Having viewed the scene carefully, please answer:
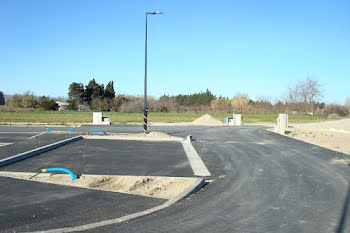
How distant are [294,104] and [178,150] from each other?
270ft

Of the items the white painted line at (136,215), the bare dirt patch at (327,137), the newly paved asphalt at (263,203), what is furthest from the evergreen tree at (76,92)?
the white painted line at (136,215)

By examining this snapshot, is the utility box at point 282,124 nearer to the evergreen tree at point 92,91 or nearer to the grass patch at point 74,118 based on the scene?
the grass patch at point 74,118

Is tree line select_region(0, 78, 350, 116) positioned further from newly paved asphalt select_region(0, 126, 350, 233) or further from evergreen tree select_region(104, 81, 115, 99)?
newly paved asphalt select_region(0, 126, 350, 233)

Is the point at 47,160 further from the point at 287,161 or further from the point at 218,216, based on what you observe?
the point at 287,161

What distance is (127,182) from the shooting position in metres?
8.10

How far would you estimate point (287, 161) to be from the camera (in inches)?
457

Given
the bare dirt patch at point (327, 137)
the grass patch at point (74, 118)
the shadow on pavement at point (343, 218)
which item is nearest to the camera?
the shadow on pavement at point (343, 218)

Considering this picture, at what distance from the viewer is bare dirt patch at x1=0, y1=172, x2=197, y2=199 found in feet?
24.3

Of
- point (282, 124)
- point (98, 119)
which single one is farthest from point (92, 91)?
point (282, 124)

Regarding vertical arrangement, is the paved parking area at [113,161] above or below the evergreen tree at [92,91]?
below

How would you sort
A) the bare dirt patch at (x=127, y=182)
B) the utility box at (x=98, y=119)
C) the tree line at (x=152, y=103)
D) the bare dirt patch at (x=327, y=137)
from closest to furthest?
the bare dirt patch at (x=127, y=182) < the bare dirt patch at (x=327, y=137) < the utility box at (x=98, y=119) < the tree line at (x=152, y=103)

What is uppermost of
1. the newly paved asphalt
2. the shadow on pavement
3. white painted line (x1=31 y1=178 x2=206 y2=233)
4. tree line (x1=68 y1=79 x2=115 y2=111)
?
tree line (x1=68 y1=79 x2=115 y2=111)

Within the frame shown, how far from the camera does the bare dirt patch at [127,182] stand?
7396mm

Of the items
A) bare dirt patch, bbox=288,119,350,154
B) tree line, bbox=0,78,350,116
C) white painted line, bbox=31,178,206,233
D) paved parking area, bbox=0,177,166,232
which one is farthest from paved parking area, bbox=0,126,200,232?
tree line, bbox=0,78,350,116
